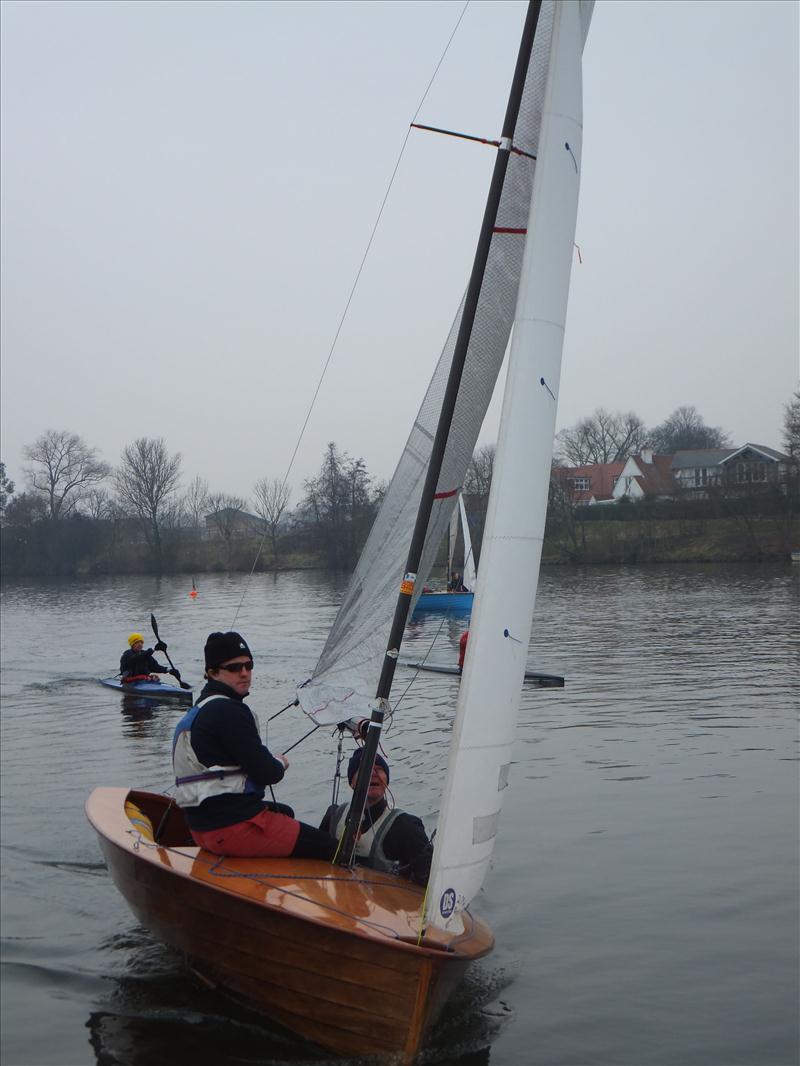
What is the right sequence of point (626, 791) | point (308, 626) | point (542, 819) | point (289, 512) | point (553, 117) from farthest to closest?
point (289, 512) < point (308, 626) < point (626, 791) < point (542, 819) < point (553, 117)

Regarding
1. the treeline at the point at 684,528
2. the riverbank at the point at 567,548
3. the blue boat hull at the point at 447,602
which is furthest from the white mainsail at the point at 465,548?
the treeline at the point at 684,528

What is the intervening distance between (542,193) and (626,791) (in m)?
6.72

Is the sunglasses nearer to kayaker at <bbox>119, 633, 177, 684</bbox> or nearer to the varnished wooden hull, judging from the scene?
the varnished wooden hull

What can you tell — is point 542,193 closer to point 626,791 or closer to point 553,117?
point 553,117

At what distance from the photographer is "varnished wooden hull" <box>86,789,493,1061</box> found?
4379mm

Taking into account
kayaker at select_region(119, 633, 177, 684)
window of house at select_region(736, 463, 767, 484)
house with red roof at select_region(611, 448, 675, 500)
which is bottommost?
kayaker at select_region(119, 633, 177, 684)

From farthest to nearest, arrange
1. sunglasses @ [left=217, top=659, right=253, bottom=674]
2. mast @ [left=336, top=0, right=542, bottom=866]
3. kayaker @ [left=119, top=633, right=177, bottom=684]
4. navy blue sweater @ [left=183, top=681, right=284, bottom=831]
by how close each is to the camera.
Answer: kayaker @ [left=119, top=633, right=177, bottom=684], mast @ [left=336, top=0, right=542, bottom=866], sunglasses @ [left=217, top=659, right=253, bottom=674], navy blue sweater @ [left=183, top=681, right=284, bottom=831]

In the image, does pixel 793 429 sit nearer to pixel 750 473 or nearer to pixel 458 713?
pixel 750 473

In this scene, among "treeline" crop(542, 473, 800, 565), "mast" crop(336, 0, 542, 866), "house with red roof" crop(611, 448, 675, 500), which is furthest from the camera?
"house with red roof" crop(611, 448, 675, 500)

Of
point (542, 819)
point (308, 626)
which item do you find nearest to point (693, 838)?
point (542, 819)

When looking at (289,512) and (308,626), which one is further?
(289,512)

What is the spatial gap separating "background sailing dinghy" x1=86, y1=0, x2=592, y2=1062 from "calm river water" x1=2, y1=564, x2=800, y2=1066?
530 mm

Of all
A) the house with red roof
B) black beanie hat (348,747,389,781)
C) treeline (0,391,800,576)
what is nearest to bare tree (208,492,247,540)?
treeline (0,391,800,576)

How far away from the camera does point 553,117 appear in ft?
15.7
